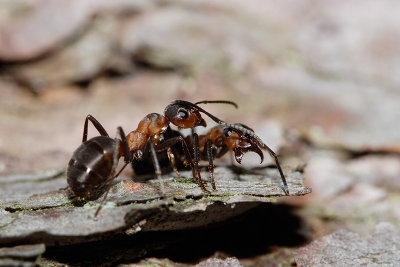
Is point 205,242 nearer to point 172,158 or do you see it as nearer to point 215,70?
point 172,158

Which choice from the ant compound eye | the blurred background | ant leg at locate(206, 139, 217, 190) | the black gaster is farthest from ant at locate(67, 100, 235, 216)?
the blurred background

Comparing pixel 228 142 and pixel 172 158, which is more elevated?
pixel 228 142

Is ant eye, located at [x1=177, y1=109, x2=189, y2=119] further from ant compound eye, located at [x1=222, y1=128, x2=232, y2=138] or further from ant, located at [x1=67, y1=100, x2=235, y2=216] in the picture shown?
ant compound eye, located at [x1=222, y1=128, x2=232, y2=138]

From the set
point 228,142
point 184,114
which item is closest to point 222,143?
point 228,142

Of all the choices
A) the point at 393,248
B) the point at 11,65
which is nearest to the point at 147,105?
the point at 11,65

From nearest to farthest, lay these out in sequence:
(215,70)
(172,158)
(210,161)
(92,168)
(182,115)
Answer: (92,168) < (210,161) < (172,158) < (182,115) < (215,70)
